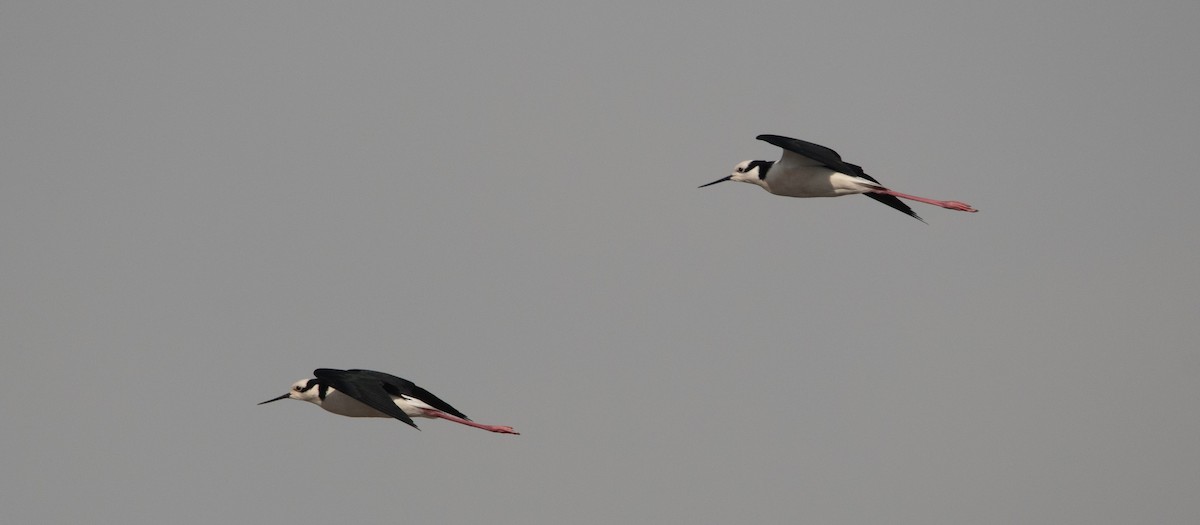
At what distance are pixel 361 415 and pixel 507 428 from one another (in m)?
2.53

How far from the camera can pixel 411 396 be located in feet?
104

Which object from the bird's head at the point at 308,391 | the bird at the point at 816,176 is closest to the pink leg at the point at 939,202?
the bird at the point at 816,176

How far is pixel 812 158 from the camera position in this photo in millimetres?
30891

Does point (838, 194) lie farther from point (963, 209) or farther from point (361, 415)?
point (361, 415)

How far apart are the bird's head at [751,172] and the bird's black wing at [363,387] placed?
6.54m

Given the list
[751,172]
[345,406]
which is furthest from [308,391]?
[751,172]

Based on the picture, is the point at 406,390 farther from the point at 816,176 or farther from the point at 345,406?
the point at 816,176

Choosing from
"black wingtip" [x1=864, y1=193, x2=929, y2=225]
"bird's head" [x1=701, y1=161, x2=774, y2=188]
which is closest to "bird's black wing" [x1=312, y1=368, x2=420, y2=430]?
"bird's head" [x1=701, y1=161, x2=774, y2=188]

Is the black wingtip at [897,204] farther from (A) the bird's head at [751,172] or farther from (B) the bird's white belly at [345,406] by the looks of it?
(B) the bird's white belly at [345,406]

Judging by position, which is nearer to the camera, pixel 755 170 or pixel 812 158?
pixel 812 158

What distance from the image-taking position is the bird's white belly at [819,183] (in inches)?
1232

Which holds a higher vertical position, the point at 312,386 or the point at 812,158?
the point at 812,158

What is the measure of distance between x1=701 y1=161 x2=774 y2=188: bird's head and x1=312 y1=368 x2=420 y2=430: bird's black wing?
6.54 metres

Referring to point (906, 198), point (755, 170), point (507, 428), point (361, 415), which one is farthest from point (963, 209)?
point (361, 415)
